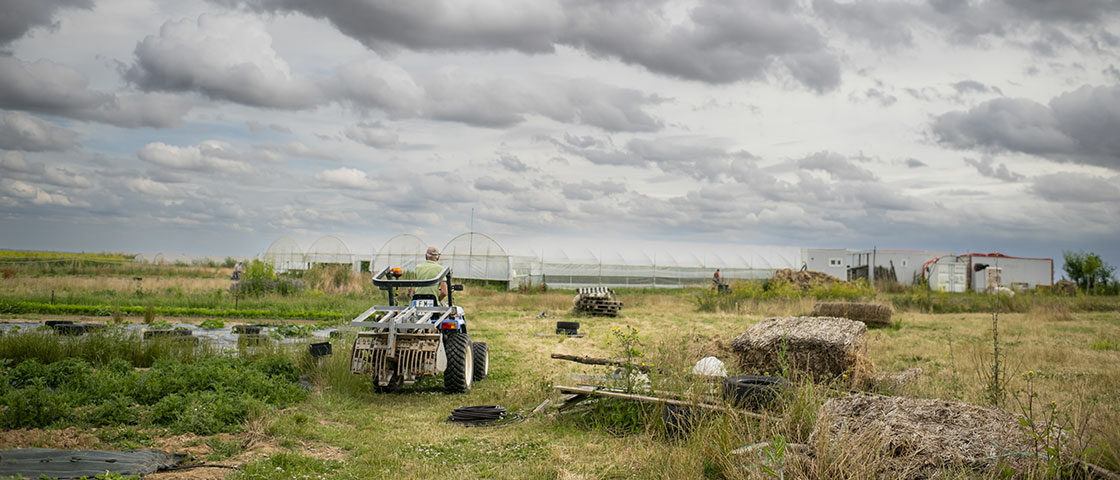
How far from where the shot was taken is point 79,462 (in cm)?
518

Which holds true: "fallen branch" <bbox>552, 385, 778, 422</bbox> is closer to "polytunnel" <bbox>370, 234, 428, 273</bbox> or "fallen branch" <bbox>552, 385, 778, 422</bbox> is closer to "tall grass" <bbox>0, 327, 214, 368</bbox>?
"tall grass" <bbox>0, 327, 214, 368</bbox>

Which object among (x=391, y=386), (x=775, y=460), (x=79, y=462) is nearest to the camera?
(x=775, y=460)

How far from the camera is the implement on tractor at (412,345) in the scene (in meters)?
8.26

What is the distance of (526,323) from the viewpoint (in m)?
18.4

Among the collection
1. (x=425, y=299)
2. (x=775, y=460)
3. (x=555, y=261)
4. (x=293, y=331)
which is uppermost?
(x=555, y=261)

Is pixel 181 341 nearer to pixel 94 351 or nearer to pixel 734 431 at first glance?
pixel 94 351

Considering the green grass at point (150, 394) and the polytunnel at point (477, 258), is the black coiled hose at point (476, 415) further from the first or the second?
the polytunnel at point (477, 258)

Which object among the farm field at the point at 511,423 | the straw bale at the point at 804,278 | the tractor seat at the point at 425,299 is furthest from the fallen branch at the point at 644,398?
the straw bale at the point at 804,278

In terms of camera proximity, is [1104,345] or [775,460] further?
[1104,345]

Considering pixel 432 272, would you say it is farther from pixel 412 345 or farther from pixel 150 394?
pixel 150 394

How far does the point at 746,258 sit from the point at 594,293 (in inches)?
1021

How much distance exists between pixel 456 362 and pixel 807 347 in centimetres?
460

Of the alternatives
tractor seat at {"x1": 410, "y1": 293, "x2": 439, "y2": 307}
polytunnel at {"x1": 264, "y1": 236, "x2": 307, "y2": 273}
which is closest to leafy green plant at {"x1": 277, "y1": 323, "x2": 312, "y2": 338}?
tractor seat at {"x1": 410, "y1": 293, "x2": 439, "y2": 307}

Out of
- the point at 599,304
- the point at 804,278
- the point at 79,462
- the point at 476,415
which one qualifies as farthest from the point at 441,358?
the point at 804,278
